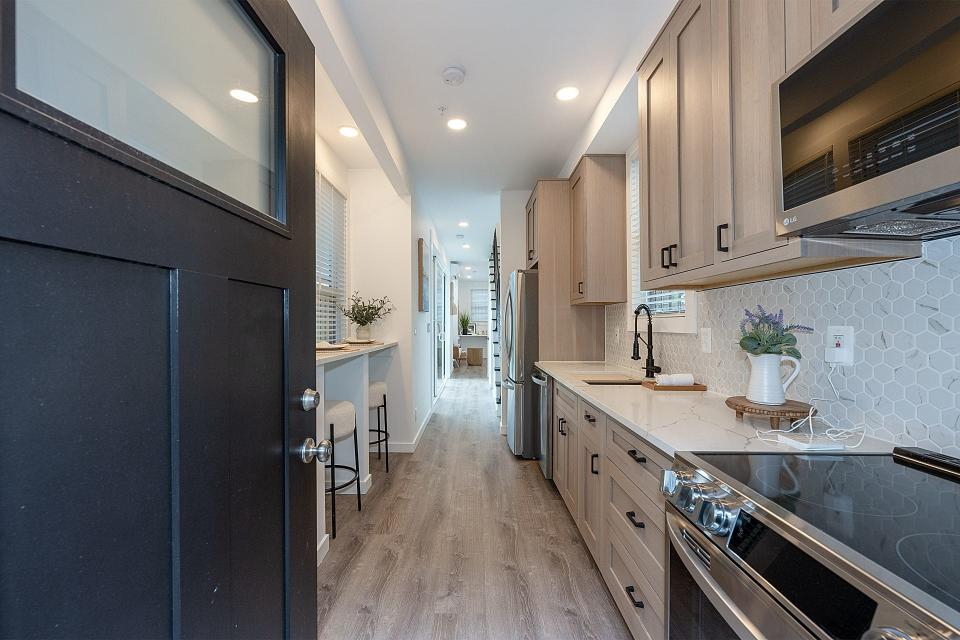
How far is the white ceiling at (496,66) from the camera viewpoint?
1.90m

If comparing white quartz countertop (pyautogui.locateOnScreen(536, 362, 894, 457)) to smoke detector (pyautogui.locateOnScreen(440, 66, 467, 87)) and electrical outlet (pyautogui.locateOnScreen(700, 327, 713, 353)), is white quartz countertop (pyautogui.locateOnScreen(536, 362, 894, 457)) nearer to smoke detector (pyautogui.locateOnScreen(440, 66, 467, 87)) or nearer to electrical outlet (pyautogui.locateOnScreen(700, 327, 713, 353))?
electrical outlet (pyautogui.locateOnScreen(700, 327, 713, 353))

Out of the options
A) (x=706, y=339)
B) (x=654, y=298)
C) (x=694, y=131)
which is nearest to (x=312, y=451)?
(x=694, y=131)

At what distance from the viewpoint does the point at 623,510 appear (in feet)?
5.18

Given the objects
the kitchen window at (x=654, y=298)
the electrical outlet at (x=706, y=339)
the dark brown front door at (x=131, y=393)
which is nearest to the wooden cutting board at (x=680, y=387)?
the electrical outlet at (x=706, y=339)

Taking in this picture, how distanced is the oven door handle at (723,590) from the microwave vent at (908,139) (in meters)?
0.80

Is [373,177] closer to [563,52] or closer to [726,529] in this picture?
[563,52]

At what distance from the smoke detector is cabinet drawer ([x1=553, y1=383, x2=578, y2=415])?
1.90 meters

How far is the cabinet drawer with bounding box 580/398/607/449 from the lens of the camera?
72.6 inches

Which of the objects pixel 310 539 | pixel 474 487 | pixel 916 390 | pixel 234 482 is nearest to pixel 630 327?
pixel 474 487

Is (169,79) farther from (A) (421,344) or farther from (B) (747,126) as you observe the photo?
(A) (421,344)

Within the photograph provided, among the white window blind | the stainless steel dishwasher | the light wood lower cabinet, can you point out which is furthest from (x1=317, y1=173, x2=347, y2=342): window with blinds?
the white window blind

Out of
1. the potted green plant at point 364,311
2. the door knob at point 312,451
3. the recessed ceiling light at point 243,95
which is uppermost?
the recessed ceiling light at point 243,95

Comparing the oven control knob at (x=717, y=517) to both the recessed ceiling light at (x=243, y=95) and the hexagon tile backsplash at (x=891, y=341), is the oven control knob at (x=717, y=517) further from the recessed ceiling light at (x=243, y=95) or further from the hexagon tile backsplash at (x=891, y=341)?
the recessed ceiling light at (x=243, y=95)

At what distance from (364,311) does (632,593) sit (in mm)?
2791
